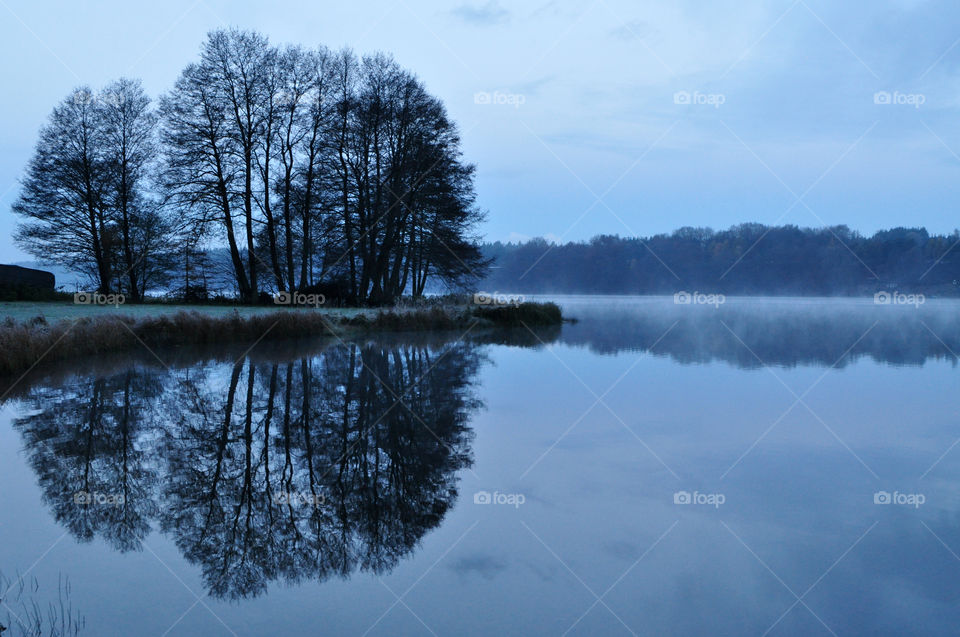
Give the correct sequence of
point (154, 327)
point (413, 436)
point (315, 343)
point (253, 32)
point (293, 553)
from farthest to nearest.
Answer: point (253, 32), point (315, 343), point (154, 327), point (413, 436), point (293, 553)

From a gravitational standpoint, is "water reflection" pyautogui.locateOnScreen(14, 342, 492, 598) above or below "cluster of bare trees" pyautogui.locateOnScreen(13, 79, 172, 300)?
below

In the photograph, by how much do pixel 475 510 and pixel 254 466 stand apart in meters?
2.32

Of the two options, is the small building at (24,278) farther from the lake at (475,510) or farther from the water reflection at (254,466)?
the lake at (475,510)

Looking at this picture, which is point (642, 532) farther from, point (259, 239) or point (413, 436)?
point (259, 239)

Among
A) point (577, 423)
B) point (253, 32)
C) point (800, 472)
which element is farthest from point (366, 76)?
point (800, 472)

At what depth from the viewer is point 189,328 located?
60.4 ft

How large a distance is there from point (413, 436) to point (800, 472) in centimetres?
405

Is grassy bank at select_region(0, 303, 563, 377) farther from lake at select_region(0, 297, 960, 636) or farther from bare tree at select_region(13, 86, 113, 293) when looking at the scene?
bare tree at select_region(13, 86, 113, 293)

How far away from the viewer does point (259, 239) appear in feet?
105

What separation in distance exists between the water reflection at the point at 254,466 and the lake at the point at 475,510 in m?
0.03

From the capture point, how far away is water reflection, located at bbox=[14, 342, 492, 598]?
4.62 m

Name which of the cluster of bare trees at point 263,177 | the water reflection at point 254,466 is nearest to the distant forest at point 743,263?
the cluster of bare trees at point 263,177

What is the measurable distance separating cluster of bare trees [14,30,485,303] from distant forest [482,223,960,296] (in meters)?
57.2

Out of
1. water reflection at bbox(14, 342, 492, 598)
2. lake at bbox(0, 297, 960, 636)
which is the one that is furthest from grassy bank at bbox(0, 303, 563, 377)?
lake at bbox(0, 297, 960, 636)
